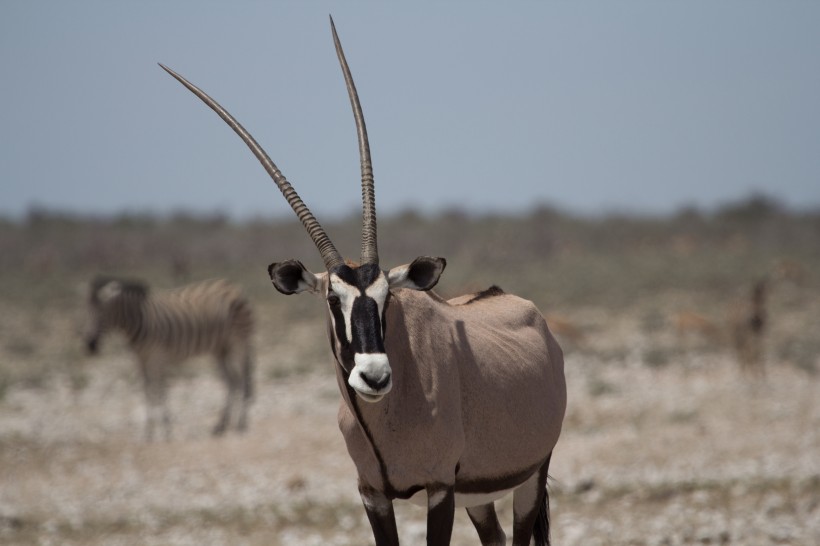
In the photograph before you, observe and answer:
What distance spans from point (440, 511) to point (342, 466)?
22.1ft

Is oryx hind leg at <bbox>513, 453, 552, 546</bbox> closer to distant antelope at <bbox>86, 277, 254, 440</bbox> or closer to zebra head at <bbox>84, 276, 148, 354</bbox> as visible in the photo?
distant antelope at <bbox>86, 277, 254, 440</bbox>

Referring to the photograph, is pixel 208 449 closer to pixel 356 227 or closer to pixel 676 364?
pixel 676 364

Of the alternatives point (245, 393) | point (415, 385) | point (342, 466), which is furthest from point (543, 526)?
point (245, 393)

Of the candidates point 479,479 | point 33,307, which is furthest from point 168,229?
point 479,479

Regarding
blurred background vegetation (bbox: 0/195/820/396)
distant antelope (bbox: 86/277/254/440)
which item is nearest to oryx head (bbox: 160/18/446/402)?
distant antelope (bbox: 86/277/254/440)

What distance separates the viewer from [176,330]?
1580 centimetres

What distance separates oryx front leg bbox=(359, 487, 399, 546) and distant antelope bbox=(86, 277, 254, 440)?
10.0 m

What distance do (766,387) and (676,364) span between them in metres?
2.61

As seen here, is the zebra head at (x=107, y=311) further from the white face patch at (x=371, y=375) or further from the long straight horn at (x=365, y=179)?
the white face patch at (x=371, y=375)

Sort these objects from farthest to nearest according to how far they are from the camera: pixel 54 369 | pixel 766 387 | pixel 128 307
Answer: pixel 54 369
pixel 128 307
pixel 766 387

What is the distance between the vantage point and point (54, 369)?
1920 centimetres

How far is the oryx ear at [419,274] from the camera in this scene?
4613 millimetres

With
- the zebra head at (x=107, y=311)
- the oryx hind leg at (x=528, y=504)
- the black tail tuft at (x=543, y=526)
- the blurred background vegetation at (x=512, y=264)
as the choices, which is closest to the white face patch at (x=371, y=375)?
the oryx hind leg at (x=528, y=504)

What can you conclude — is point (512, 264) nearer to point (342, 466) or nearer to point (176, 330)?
point (176, 330)
